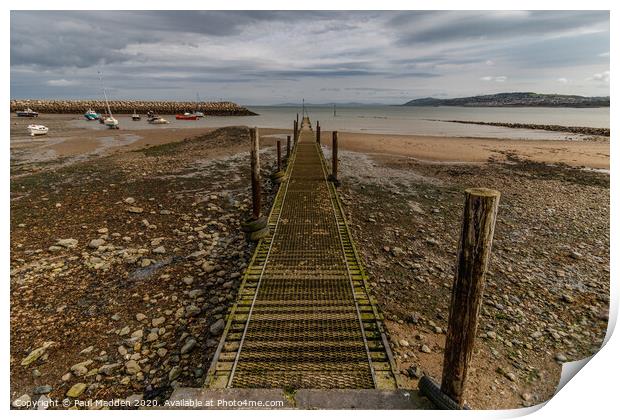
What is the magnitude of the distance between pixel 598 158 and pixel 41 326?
32452 millimetres

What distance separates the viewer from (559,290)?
7398 millimetres

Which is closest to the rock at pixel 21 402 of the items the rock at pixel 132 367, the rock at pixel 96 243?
the rock at pixel 132 367

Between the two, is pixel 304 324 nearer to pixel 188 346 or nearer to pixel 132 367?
pixel 188 346

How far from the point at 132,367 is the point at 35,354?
169cm

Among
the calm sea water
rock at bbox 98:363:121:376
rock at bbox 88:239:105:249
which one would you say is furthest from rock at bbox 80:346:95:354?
the calm sea water

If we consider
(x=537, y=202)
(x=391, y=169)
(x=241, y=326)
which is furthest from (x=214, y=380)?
(x=391, y=169)

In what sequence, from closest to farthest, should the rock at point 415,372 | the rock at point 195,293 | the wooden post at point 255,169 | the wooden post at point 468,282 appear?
1. the wooden post at point 468,282
2. the rock at point 415,372
3. the rock at point 195,293
4. the wooden post at point 255,169

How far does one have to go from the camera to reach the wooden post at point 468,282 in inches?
129

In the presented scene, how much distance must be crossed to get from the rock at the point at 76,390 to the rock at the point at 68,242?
5200 millimetres

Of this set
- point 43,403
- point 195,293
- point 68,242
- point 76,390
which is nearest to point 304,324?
A: point 195,293

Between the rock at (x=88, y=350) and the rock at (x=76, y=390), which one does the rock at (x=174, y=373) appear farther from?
the rock at (x=88, y=350)

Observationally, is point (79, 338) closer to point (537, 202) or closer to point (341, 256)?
point (341, 256)

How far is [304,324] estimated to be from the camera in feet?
17.6

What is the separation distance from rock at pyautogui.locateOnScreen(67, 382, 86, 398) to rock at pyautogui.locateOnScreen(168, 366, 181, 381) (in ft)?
3.98
